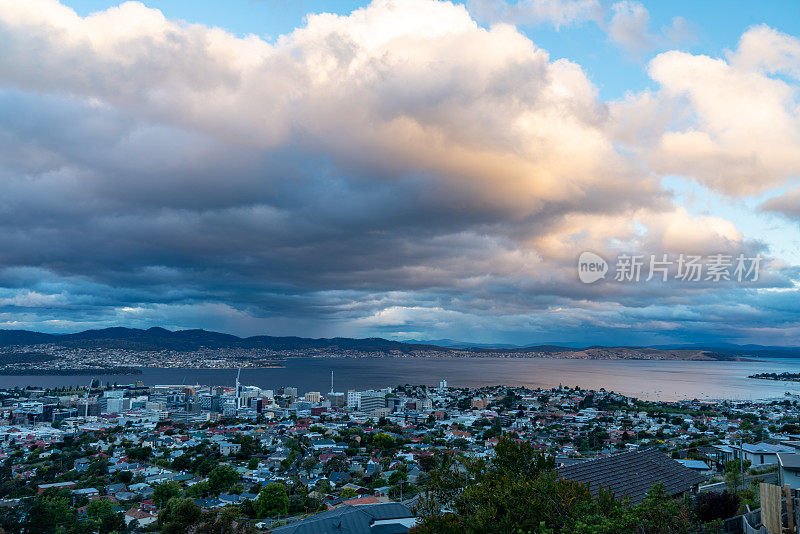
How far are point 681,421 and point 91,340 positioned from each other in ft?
599

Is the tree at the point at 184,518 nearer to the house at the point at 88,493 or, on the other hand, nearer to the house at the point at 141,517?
the house at the point at 141,517

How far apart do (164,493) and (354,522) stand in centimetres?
1560

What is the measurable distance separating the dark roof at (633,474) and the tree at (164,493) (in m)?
18.5

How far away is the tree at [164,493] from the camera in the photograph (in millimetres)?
21250

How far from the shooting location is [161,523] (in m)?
17.4

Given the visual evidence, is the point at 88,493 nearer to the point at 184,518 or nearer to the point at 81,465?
the point at 81,465

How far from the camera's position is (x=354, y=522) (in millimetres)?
9820

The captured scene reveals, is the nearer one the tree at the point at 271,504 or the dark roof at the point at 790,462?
the dark roof at the point at 790,462

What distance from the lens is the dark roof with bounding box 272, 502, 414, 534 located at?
9.50 meters

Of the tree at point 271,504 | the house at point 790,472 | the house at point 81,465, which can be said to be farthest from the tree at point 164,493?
the house at point 790,472

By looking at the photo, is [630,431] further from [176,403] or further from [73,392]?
[73,392]

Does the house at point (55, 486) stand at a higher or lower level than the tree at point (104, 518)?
lower

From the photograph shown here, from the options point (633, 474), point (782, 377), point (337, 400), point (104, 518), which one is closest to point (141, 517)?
point (104, 518)

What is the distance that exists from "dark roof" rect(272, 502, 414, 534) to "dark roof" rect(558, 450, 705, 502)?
3425mm
